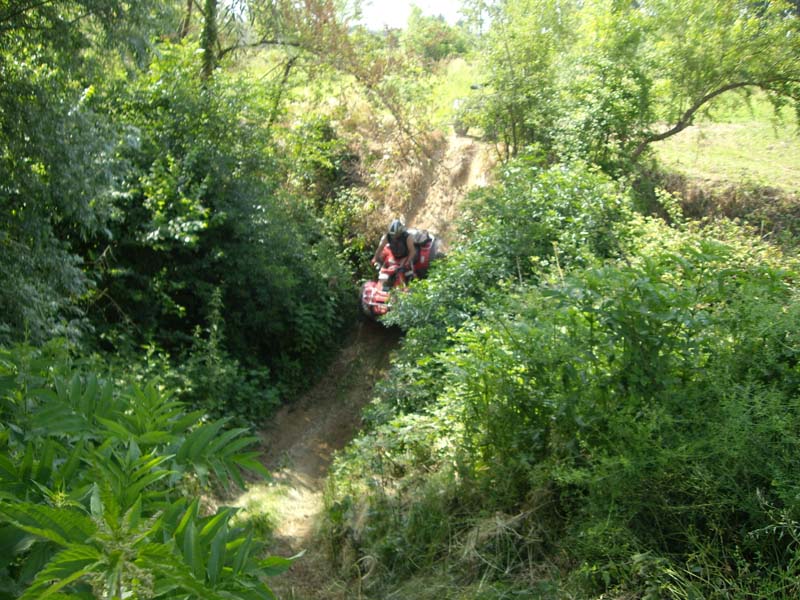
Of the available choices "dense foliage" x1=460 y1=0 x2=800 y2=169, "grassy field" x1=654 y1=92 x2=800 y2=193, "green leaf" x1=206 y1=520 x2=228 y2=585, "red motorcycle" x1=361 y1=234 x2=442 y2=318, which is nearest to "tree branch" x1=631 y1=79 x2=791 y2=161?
"dense foliage" x1=460 y1=0 x2=800 y2=169

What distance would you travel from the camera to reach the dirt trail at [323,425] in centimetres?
696

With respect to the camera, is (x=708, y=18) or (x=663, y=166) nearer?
(x=708, y=18)

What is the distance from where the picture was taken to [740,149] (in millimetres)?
15438

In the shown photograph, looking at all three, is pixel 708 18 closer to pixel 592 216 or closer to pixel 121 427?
pixel 592 216

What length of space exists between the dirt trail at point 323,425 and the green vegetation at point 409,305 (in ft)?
1.06

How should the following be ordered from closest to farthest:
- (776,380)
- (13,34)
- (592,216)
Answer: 1. (776,380)
2. (13,34)
3. (592,216)

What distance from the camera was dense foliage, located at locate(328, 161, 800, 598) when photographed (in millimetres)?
4262

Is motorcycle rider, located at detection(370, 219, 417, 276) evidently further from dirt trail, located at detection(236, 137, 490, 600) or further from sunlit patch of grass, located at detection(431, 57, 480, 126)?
sunlit patch of grass, located at detection(431, 57, 480, 126)

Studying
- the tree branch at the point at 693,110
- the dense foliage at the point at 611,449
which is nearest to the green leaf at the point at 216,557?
the dense foliage at the point at 611,449

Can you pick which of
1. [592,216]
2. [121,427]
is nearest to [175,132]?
[592,216]

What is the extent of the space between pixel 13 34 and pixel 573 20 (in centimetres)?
1203

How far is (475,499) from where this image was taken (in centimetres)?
603

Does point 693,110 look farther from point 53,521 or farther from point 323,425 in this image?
point 53,521

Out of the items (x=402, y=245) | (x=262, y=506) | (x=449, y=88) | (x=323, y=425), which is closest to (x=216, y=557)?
(x=262, y=506)
